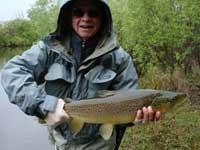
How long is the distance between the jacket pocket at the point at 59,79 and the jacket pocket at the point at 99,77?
13cm

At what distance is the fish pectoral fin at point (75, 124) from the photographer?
3480 mm

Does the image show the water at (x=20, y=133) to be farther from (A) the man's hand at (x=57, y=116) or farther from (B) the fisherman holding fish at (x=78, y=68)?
(A) the man's hand at (x=57, y=116)

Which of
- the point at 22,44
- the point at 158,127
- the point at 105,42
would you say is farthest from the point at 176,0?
the point at 22,44

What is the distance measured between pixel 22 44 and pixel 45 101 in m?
86.1

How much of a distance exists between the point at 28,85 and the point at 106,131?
2.09 ft

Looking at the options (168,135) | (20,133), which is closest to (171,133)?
(168,135)

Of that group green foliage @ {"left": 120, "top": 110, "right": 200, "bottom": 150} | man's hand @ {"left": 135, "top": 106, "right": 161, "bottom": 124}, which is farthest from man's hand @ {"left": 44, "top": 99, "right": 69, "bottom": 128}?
green foliage @ {"left": 120, "top": 110, "right": 200, "bottom": 150}

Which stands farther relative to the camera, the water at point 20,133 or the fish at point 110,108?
the water at point 20,133

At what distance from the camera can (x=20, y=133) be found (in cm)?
1470

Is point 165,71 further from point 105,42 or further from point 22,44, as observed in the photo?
point 22,44

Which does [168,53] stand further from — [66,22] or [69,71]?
[69,71]

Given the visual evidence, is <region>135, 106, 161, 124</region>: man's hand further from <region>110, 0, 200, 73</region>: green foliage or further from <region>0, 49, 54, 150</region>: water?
<region>110, 0, 200, 73</region>: green foliage

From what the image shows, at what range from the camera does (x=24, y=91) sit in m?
3.33

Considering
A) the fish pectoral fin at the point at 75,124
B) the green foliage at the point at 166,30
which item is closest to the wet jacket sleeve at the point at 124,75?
the fish pectoral fin at the point at 75,124
